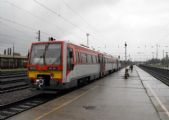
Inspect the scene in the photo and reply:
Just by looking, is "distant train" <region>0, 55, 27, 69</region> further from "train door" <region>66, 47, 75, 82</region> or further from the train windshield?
"train door" <region>66, 47, 75, 82</region>

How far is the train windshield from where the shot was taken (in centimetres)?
1259

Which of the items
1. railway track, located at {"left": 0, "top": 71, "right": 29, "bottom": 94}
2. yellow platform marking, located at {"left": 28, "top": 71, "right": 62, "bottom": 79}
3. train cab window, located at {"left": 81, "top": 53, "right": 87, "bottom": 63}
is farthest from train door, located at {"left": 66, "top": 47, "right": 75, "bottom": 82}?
railway track, located at {"left": 0, "top": 71, "right": 29, "bottom": 94}

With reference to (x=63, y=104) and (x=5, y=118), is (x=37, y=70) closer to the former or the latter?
(x=63, y=104)

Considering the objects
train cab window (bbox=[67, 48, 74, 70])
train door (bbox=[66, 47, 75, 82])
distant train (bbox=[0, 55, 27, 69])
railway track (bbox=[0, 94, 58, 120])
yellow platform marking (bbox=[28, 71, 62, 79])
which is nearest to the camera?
railway track (bbox=[0, 94, 58, 120])

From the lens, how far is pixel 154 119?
753 centimetres

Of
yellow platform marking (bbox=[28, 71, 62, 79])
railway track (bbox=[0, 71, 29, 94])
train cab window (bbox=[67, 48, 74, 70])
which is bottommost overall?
railway track (bbox=[0, 71, 29, 94])

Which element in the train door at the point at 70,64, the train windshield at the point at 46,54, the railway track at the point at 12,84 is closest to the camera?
the train windshield at the point at 46,54

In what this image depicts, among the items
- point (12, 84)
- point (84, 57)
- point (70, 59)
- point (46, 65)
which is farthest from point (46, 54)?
point (12, 84)

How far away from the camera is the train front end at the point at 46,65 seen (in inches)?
478

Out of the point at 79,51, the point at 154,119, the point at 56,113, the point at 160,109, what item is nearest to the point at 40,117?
the point at 56,113

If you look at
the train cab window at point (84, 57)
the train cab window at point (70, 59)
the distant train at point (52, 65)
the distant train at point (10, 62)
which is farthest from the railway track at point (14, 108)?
the distant train at point (10, 62)

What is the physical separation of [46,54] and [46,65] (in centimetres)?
71

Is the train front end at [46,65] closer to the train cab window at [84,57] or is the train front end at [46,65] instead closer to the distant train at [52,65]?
the distant train at [52,65]

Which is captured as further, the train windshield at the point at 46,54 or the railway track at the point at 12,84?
the railway track at the point at 12,84
